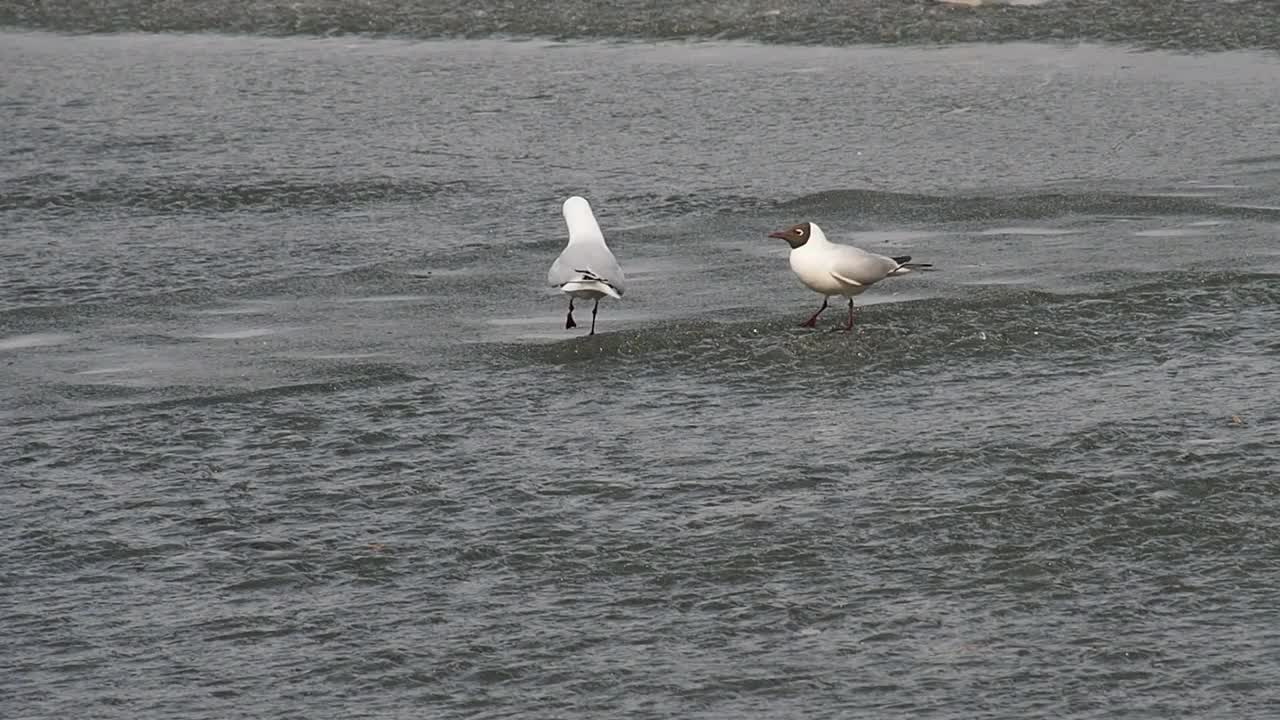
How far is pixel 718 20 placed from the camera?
15297mm

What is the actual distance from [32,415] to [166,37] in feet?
29.6

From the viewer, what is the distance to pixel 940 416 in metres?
6.75

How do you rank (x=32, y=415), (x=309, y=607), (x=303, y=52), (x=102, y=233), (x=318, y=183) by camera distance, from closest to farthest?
(x=309, y=607) → (x=32, y=415) → (x=102, y=233) → (x=318, y=183) → (x=303, y=52)

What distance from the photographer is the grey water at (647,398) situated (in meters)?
4.95

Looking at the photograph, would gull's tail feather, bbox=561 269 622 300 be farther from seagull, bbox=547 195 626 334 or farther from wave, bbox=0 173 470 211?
wave, bbox=0 173 470 211

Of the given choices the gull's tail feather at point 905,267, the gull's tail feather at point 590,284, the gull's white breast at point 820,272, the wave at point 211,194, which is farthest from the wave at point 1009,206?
the gull's tail feather at point 590,284

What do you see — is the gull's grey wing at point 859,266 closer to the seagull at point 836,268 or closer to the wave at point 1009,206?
the seagull at point 836,268

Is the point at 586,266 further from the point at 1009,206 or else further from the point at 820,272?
the point at 1009,206

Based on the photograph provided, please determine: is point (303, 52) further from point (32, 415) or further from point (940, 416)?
point (940, 416)

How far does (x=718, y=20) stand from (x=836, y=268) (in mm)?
7680

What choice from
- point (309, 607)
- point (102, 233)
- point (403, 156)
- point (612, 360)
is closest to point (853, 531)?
point (309, 607)

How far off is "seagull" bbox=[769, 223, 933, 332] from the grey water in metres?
0.16

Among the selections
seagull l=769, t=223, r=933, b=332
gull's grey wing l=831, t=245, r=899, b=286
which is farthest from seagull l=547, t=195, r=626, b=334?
gull's grey wing l=831, t=245, r=899, b=286

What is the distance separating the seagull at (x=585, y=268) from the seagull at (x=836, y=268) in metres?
0.68
